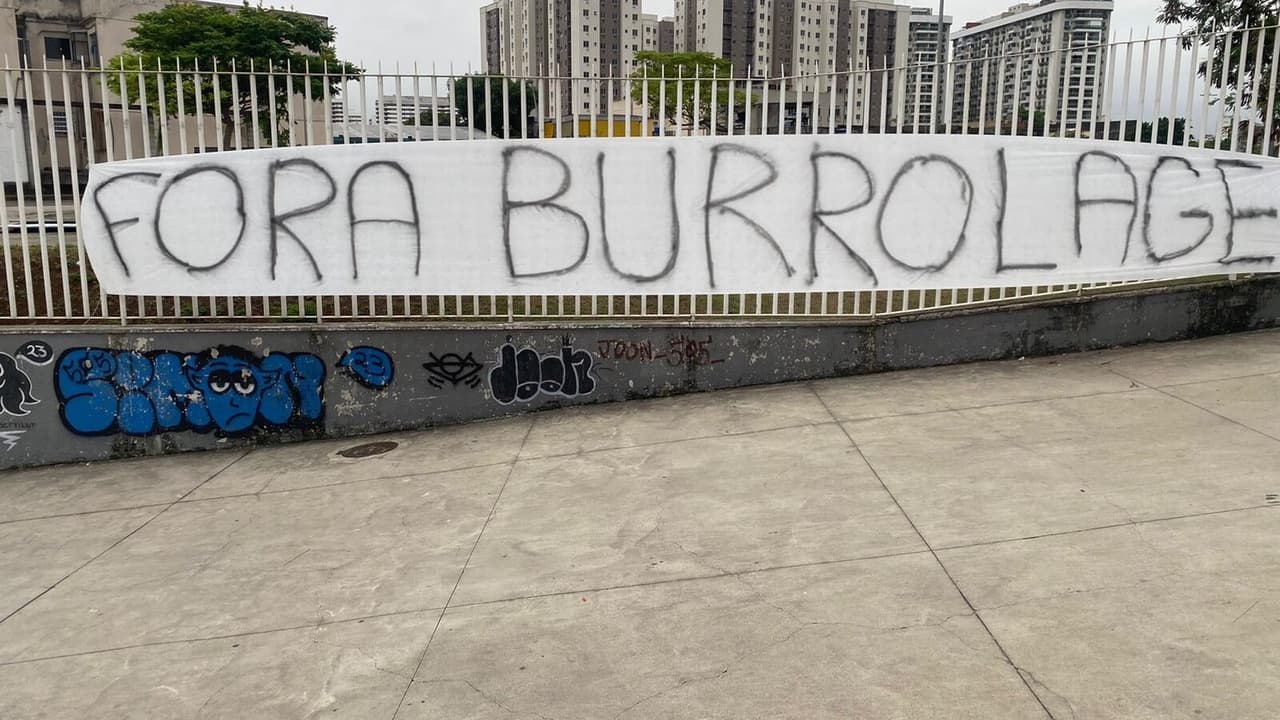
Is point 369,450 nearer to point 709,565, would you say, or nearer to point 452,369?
point 452,369

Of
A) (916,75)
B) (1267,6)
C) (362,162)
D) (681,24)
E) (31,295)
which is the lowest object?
(31,295)

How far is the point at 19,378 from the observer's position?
6035mm

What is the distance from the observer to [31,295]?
595cm

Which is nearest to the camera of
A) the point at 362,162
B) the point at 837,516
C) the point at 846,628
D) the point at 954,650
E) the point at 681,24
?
the point at 954,650

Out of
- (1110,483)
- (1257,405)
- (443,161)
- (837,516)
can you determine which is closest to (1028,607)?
(837,516)

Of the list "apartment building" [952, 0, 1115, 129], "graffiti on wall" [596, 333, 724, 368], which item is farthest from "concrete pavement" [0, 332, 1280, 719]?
"apartment building" [952, 0, 1115, 129]

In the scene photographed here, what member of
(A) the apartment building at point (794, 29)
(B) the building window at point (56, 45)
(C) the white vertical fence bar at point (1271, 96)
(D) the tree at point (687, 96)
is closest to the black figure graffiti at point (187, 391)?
(D) the tree at point (687, 96)

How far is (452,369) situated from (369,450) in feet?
2.56

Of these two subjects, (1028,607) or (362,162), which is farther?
(362,162)

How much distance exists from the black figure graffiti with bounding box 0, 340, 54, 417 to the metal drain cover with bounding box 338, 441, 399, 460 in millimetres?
2092

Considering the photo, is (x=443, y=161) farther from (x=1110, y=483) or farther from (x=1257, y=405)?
(x=1257, y=405)

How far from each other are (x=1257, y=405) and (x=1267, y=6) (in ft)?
27.5

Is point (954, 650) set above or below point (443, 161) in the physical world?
below

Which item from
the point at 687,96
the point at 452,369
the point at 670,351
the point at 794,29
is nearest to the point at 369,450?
the point at 452,369
